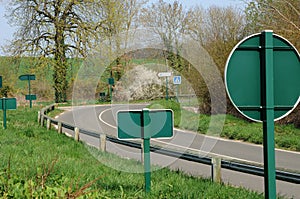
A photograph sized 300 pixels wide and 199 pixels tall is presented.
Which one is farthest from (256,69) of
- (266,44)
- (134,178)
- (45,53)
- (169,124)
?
(45,53)

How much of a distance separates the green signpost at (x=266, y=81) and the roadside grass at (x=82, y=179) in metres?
1.88

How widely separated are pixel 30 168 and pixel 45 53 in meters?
31.0

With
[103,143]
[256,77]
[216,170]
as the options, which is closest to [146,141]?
[216,170]

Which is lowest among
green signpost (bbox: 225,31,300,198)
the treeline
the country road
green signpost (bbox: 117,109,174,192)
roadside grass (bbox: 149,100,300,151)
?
the country road

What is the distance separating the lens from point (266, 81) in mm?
4664

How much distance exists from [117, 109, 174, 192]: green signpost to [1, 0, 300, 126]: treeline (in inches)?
123

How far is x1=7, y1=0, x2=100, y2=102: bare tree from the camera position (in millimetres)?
35844

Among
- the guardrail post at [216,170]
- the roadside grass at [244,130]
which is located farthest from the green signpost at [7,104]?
the guardrail post at [216,170]

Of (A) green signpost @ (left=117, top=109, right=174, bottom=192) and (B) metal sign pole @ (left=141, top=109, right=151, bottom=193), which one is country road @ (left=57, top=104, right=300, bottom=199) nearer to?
(A) green signpost @ (left=117, top=109, right=174, bottom=192)

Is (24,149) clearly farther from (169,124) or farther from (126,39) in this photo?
(169,124)

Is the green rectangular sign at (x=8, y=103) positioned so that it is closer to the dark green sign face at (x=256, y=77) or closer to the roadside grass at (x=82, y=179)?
the roadside grass at (x=82, y=179)

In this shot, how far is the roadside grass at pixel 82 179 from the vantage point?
5.91 metres

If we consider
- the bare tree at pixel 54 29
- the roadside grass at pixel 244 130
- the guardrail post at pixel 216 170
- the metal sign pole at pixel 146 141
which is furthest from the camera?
the bare tree at pixel 54 29

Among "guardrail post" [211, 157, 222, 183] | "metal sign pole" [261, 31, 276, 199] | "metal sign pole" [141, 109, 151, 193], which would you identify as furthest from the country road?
"metal sign pole" [261, 31, 276, 199]
